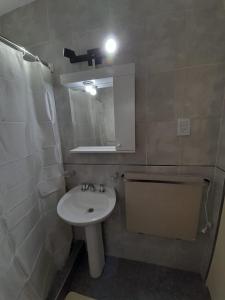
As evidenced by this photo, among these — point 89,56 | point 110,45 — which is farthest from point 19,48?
point 110,45

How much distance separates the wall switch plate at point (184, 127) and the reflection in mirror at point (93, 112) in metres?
0.51

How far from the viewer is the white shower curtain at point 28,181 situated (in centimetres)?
86

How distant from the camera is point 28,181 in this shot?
1.04 meters

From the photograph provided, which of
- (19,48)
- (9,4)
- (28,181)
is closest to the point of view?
(19,48)

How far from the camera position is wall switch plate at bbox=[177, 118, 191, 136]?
105 cm

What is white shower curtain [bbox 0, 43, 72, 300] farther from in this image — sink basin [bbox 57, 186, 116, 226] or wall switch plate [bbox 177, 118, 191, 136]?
wall switch plate [bbox 177, 118, 191, 136]

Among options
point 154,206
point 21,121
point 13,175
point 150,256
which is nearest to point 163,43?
point 21,121

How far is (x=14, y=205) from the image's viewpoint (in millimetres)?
928

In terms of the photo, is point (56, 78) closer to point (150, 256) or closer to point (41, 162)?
point (41, 162)

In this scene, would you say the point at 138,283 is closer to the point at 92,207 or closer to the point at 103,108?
the point at 92,207

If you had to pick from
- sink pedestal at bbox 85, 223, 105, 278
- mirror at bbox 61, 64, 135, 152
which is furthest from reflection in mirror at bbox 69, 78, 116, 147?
sink pedestal at bbox 85, 223, 105, 278

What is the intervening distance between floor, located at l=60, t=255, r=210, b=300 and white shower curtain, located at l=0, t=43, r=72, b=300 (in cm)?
28

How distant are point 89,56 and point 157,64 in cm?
52

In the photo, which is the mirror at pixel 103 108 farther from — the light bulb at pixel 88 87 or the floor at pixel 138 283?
the floor at pixel 138 283
